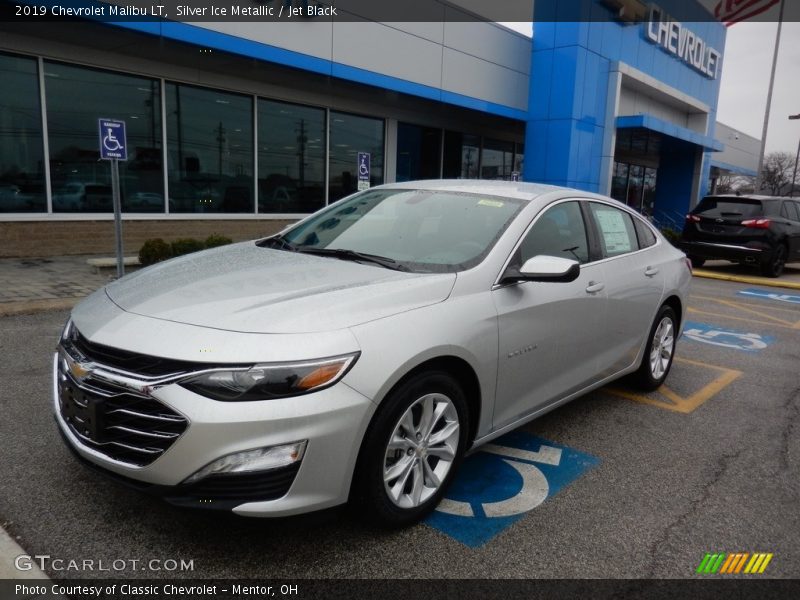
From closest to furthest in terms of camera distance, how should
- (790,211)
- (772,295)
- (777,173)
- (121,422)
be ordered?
(121,422) < (772,295) < (790,211) < (777,173)

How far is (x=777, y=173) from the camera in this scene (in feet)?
231

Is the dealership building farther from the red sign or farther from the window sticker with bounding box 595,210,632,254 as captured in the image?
the window sticker with bounding box 595,210,632,254

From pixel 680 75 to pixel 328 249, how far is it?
84.5 feet

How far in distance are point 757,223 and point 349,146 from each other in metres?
9.99

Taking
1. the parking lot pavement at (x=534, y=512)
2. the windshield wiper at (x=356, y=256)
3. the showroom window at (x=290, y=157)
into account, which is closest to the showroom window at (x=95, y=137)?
the showroom window at (x=290, y=157)

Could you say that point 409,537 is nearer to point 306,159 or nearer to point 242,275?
point 242,275

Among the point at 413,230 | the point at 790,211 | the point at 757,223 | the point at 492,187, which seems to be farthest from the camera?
the point at 790,211

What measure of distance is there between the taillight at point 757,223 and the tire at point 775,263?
0.61 m

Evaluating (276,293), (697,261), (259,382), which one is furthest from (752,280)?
(259,382)

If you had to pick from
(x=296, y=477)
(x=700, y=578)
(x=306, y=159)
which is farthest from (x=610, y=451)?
(x=306, y=159)

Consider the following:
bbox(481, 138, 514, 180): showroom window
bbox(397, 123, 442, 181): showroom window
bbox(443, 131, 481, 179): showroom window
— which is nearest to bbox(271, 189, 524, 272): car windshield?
bbox(397, 123, 442, 181): showroom window

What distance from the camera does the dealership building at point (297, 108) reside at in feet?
36.2

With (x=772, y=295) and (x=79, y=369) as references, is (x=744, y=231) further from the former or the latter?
(x=79, y=369)

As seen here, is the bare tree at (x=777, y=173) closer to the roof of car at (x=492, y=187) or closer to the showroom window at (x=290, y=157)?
the showroom window at (x=290, y=157)
